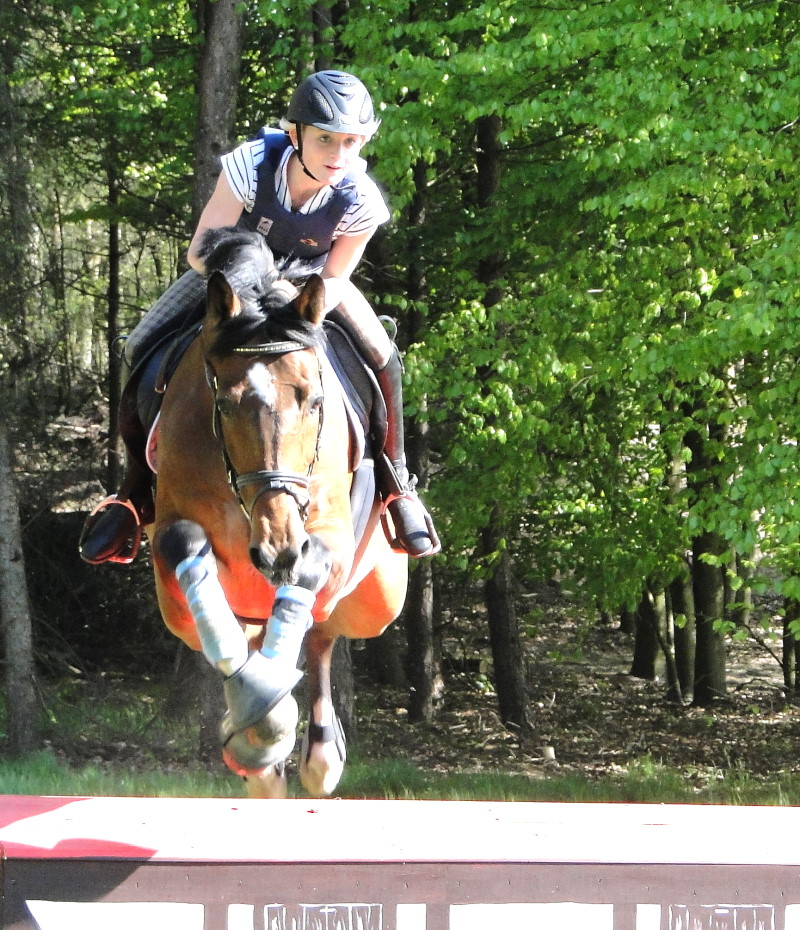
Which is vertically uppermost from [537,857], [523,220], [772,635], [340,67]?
[340,67]

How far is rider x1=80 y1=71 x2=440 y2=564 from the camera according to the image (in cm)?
372

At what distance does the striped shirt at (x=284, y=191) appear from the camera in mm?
3840

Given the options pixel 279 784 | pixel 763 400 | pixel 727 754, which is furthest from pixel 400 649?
pixel 279 784

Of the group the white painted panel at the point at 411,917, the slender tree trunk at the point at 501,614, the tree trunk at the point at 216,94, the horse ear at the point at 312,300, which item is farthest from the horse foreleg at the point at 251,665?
the slender tree trunk at the point at 501,614

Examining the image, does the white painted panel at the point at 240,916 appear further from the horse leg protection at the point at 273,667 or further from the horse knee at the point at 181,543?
the horse knee at the point at 181,543

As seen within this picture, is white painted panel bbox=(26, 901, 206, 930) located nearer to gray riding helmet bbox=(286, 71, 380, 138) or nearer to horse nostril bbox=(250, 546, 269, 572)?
horse nostril bbox=(250, 546, 269, 572)

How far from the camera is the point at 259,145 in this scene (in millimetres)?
3922

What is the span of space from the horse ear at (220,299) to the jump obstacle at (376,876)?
1555 mm

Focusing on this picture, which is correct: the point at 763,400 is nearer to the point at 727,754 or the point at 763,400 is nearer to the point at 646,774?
the point at 646,774

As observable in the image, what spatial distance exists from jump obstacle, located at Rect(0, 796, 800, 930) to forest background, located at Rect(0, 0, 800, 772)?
3857mm

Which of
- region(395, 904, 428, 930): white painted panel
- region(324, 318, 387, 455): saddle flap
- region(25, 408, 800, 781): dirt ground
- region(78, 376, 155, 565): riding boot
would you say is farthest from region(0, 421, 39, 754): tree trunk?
region(395, 904, 428, 930): white painted panel

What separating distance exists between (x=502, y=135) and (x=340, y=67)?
1.67 metres

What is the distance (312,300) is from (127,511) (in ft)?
4.49

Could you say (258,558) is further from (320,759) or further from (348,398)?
(320,759)
